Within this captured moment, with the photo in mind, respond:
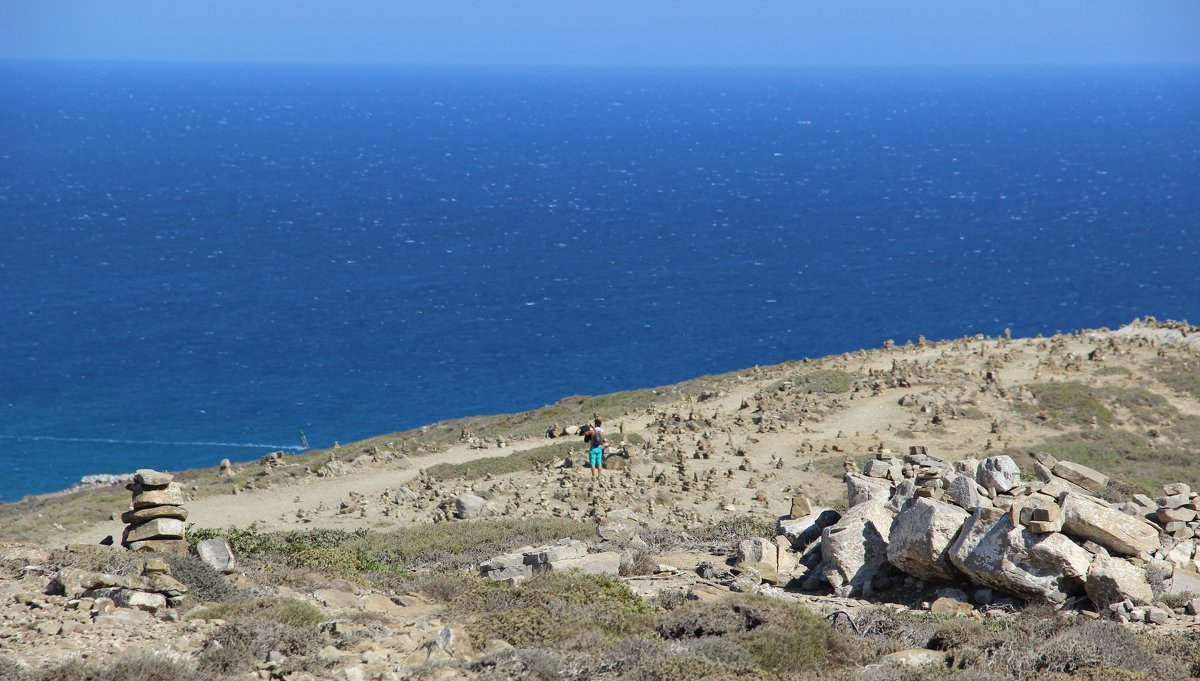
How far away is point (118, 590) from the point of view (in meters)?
13.7

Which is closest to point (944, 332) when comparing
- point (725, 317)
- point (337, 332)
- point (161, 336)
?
point (725, 317)

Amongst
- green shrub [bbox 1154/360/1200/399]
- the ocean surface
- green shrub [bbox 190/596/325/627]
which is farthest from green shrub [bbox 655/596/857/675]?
the ocean surface

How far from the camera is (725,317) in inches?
3307

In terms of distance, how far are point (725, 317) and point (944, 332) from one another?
15.2m

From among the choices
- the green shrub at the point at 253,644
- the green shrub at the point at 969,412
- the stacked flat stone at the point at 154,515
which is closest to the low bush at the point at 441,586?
the green shrub at the point at 253,644

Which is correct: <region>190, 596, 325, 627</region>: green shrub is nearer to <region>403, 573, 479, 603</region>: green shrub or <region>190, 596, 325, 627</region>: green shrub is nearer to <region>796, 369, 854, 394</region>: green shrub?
<region>403, 573, 479, 603</region>: green shrub

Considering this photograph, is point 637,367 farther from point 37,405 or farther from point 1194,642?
point 1194,642

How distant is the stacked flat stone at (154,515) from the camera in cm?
1786

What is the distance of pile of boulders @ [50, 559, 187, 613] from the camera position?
13.4 m

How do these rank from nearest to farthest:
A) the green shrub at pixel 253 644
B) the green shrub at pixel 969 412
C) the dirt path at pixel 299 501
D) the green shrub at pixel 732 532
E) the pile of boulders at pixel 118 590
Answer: the green shrub at pixel 253 644 < the pile of boulders at pixel 118 590 < the green shrub at pixel 732 532 < the dirt path at pixel 299 501 < the green shrub at pixel 969 412

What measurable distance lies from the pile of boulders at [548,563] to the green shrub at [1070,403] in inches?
767

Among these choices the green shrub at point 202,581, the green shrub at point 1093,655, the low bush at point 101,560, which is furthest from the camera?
the low bush at point 101,560

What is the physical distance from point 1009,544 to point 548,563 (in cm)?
685

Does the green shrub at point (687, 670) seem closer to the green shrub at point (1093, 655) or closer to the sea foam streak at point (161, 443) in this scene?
the green shrub at point (1093, 655)
